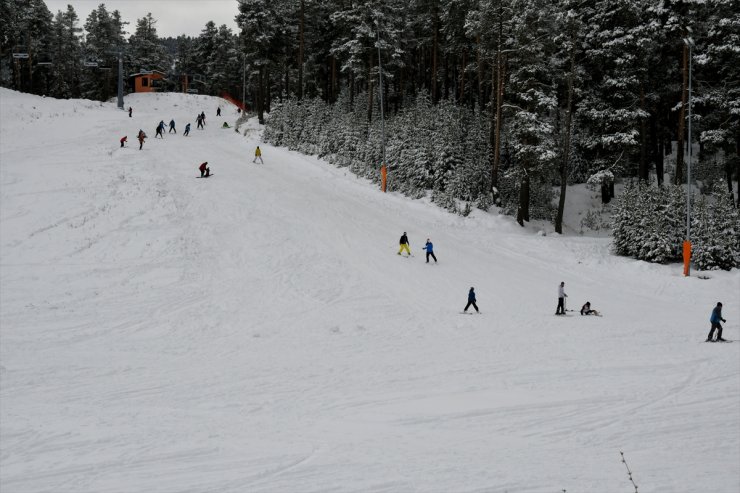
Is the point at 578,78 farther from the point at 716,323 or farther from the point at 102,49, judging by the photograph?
the point at 102,49

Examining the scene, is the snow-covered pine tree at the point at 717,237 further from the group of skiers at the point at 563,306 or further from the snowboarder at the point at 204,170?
the snowboarder at the point at 204,170

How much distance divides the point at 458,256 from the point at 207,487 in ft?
64.2

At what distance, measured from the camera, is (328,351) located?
15695 mm

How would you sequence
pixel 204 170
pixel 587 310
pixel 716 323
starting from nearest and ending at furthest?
pixel 716 323 < pixel 587 310 < pixel 204 170

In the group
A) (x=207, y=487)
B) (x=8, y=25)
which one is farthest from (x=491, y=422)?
(x=8, y=25)

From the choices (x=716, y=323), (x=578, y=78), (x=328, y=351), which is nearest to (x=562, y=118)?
(x=578, y=78)

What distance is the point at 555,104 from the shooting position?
30094 mm

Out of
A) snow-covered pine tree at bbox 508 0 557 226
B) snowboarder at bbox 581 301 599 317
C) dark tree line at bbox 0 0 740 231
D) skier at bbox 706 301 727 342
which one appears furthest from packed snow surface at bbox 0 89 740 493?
dark tree line at bbox 0 0 740 231

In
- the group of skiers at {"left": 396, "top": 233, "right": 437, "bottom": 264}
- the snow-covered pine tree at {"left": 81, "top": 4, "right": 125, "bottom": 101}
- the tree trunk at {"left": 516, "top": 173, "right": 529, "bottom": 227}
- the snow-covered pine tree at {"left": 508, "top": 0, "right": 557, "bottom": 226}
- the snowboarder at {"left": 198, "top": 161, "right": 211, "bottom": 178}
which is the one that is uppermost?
the snow-covered pine tree at {"left": 81, "top": 4, "right": 125, "bottom": 101}

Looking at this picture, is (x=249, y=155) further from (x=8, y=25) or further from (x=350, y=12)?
(x=8, y=25)

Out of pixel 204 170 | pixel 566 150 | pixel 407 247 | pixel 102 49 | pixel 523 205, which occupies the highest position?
pixel 102 49

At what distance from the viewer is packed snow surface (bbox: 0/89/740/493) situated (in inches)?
369

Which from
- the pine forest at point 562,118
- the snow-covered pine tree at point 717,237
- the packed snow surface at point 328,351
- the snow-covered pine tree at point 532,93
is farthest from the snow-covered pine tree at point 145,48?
the snow-covered pine tree at point 717,237

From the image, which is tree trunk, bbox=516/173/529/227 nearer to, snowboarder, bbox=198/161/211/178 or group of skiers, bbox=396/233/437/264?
group of skiers, bbox=396/233/437/264
